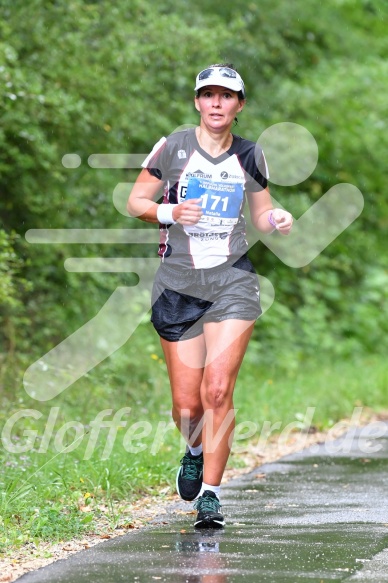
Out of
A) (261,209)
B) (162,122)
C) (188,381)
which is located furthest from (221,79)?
(162,122)

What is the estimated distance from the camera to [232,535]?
5.37 meters

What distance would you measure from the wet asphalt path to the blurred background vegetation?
868mm

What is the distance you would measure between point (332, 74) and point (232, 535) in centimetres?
1315

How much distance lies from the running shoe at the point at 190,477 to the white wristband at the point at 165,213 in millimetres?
1298

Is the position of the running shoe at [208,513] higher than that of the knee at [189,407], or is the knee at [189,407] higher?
the knee at [189,407]

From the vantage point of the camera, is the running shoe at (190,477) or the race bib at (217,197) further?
the running shoe at (190,477)

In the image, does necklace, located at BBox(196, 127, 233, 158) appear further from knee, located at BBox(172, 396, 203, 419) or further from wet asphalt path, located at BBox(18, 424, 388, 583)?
wet asphalt path, located at BBox(18, 424, 388, 583)

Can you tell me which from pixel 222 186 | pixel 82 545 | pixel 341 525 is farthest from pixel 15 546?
pixel 222 186

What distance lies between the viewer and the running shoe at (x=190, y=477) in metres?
6.11

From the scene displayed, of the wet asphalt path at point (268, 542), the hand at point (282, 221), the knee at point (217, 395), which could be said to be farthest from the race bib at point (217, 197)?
the wet asphalt path at point (268, 542)

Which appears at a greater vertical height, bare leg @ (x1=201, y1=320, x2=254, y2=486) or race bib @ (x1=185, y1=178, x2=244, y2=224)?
race bib @ (x1=185, y1=178, x2=244, y2=224)

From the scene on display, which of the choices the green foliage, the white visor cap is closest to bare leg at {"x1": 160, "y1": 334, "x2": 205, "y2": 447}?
the white visor cap

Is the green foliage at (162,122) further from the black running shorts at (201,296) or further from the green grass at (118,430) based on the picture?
the black running shorts at (201,296)

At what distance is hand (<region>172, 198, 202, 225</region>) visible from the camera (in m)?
5.69
